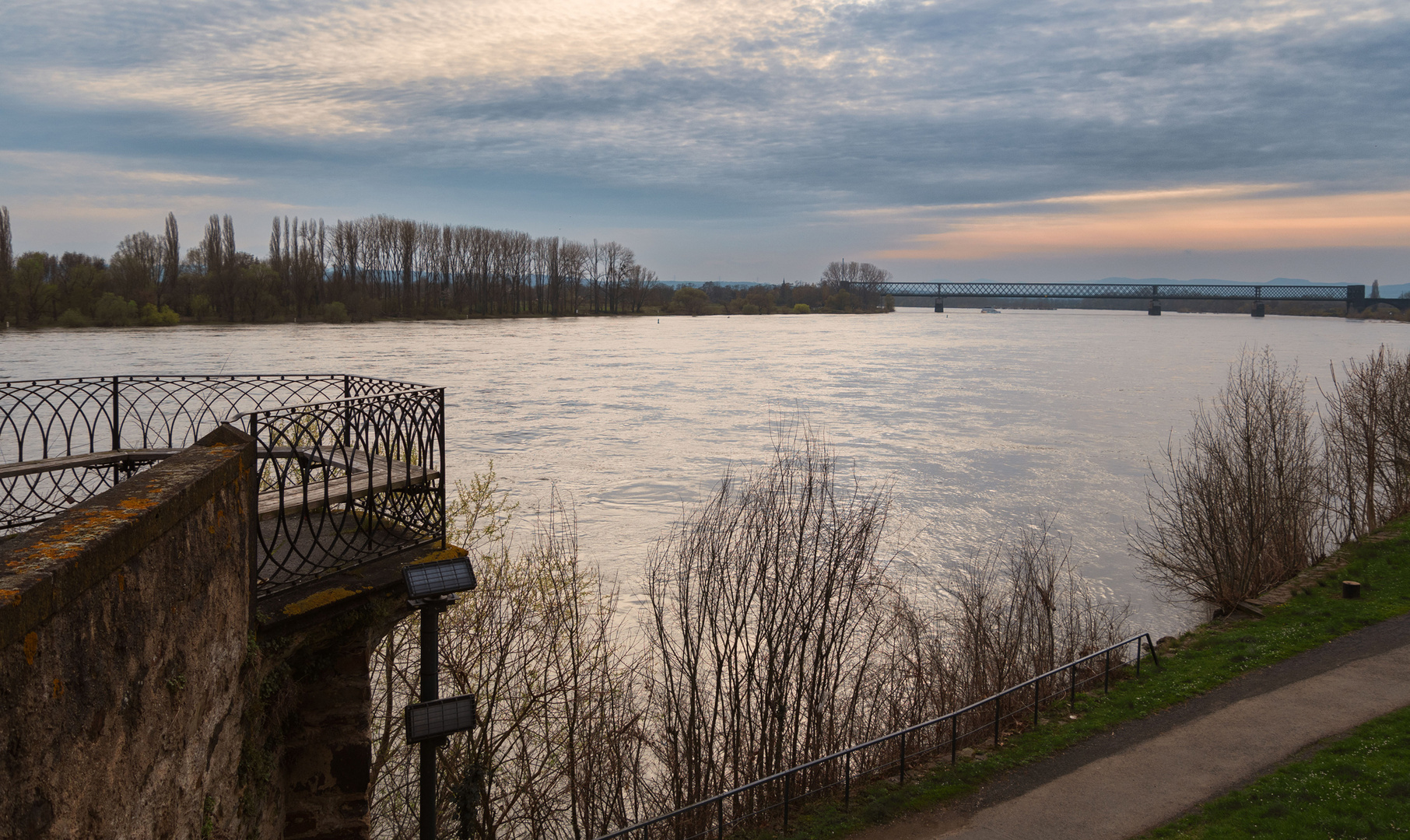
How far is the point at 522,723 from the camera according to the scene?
15016 millimetres

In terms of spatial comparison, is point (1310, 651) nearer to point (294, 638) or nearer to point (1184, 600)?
point (1184, 600)

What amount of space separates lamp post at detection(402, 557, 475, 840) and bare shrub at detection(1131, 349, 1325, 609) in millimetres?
19052

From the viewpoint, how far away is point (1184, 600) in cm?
2181

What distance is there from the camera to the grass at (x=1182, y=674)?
11.4 m

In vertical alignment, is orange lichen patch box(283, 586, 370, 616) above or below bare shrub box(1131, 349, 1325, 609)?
above

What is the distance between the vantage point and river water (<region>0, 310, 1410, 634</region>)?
2606 cm

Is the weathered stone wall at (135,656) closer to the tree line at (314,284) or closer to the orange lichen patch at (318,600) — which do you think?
the orange lichen patch at (318,600)

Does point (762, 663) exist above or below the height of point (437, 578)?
below

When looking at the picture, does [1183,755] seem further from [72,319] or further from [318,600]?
[72,319]

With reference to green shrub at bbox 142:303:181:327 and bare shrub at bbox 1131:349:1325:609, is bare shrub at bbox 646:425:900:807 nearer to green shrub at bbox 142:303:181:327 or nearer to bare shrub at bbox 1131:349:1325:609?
bare shrub at bbox 1131:349:1325:609

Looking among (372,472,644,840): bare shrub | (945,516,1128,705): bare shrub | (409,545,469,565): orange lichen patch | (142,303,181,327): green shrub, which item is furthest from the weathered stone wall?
(142,303,181,327): green shrub

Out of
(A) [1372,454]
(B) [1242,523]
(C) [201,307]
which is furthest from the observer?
(C) [201,307]

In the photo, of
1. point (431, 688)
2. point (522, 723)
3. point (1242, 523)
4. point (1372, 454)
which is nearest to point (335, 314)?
point (522, 723)

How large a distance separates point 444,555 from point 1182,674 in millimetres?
13239
